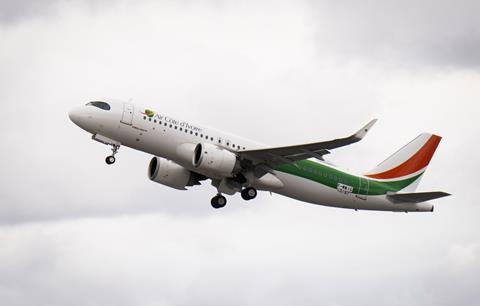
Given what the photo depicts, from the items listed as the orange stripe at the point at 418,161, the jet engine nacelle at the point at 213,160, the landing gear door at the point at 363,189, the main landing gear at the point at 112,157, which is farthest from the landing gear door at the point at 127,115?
the orange stripe at the point at 418,161

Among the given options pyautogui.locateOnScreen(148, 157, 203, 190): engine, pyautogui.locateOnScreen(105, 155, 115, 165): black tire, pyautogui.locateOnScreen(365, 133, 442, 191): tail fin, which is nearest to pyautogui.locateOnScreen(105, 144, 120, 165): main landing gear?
pyautogui.locateOnScreen(105, 155, 115, 165): black tire

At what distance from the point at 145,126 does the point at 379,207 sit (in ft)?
56.9

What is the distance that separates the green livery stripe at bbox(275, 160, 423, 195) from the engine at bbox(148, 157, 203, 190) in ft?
20.6

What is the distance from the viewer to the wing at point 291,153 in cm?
5934

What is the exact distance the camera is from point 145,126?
6125 cm

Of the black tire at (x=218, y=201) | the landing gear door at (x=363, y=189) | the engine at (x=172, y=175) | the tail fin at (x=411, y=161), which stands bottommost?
the black tire at (x=218, y=201)

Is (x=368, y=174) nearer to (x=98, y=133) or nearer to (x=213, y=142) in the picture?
(x=213, y=142)

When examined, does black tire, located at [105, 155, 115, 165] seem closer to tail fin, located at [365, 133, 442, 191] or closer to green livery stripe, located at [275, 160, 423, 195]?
green livery stripe, located at [275, 160, 423, 195]

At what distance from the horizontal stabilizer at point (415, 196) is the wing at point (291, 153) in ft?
28.7

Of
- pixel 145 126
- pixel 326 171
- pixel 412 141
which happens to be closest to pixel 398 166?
pixel 412 141

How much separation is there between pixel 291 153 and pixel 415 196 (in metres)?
10.4

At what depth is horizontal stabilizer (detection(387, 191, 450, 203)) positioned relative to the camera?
218 feet

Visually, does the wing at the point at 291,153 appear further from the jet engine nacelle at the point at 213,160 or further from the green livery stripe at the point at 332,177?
the green livery stripe at the point at 332,177

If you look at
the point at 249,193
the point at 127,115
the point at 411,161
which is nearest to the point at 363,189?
the point at 411,161
